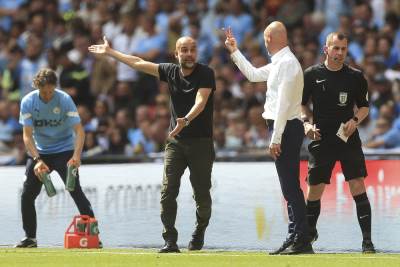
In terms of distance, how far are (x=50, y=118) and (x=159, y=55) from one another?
6.40m

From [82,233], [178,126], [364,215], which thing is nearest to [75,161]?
[82,233]

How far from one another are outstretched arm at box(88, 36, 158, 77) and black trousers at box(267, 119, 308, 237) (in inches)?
53.9

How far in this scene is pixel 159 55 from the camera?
2009 centimetres

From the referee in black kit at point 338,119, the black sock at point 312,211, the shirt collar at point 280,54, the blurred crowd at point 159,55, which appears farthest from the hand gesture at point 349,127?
the blurred crowd at point 159,55

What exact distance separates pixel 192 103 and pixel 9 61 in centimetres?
969

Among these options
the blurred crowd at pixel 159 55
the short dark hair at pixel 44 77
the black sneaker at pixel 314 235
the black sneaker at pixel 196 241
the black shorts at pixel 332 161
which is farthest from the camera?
the blurred crowd at pixel 159 55

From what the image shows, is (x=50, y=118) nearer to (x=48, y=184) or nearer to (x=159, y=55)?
(x=48, y=184)

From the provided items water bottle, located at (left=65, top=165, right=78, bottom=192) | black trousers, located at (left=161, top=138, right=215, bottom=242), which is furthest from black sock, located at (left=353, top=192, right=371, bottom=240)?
water bottle, located at (left=65, top=165, right=78, bottom=192)

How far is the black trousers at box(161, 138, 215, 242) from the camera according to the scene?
12.3 m

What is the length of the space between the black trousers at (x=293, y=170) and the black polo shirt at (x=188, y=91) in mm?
869

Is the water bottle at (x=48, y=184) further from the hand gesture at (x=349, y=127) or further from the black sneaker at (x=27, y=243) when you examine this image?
the hand gesture at (x=349, y=127)

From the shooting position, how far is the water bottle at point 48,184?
1352 cm

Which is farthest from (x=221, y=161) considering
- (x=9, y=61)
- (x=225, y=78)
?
(x=9, y=61)

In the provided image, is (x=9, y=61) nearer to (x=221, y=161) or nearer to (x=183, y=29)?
(x=183, y=29)
